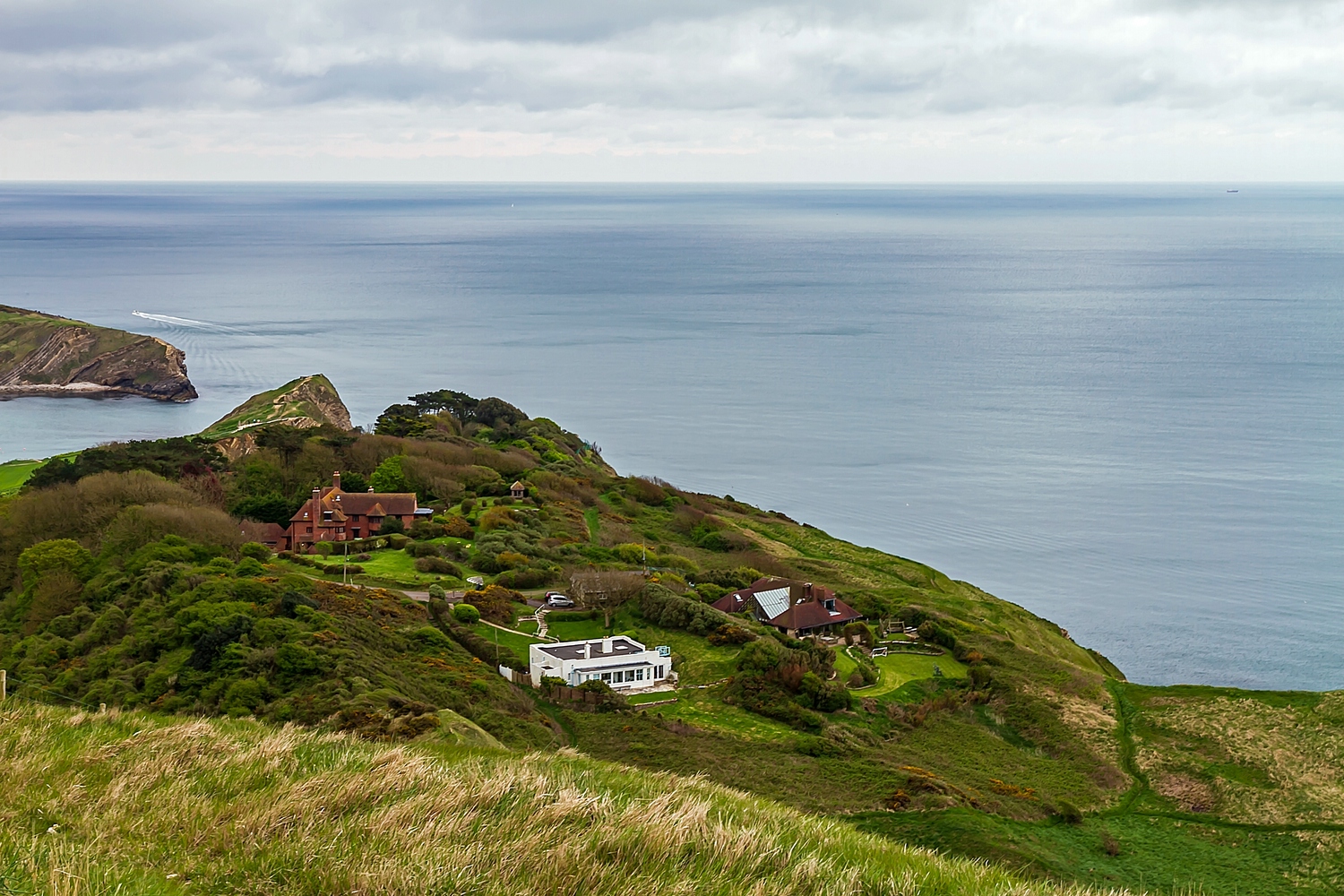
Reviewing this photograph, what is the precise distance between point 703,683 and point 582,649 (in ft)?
11.0

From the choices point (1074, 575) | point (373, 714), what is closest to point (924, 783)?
point (373, 714)

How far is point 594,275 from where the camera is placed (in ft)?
586

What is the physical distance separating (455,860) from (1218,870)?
20.5 metres

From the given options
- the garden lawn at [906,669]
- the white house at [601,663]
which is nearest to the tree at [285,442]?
the white house at [601,663]

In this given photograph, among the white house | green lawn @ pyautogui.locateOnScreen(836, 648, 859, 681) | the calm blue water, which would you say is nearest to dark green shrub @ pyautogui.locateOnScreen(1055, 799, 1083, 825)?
green lawn @ pyautogui.locateOnScreen(836, 648, 859, 681)

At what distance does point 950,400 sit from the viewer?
284 feet

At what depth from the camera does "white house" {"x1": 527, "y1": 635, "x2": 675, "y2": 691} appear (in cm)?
2880

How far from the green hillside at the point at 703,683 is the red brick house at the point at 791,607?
3.19 ft

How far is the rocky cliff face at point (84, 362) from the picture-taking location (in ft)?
308

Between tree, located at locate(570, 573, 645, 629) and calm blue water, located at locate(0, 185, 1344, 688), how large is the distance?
1937 cm

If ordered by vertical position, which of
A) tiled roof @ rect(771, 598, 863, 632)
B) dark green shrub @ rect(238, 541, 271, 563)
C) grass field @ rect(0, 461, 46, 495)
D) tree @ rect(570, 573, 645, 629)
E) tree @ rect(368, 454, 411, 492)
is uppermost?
tree @ rect(368, 454, 411, 492)

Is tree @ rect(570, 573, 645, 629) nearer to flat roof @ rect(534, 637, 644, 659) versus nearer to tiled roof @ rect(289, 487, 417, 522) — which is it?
flat roof @ rect(534, 637, 644, 659)

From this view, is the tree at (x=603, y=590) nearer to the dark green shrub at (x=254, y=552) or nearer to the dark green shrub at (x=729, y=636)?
the dark green shrub at (x=729, y=636)

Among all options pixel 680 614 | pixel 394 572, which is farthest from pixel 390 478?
pixel 680 614
